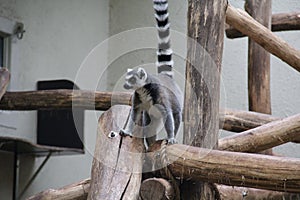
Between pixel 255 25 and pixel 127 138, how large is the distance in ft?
3.55

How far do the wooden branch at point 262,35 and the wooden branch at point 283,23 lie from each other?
0.40 meters

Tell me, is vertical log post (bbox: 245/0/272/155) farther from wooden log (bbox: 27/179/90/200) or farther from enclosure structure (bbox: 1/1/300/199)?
wooden log (bbox: 27/179/90/200)

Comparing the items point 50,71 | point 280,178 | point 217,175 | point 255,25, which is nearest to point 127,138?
point 217,175

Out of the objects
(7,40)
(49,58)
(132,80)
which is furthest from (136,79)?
(49,58)

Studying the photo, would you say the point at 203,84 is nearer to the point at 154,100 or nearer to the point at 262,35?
the point at 154,100

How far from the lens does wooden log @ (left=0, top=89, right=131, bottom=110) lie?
3121mm

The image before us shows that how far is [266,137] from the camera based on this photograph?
236 centimetres

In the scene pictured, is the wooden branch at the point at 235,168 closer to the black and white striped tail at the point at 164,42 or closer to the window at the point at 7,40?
the black and white striped tail at the point at 164,42

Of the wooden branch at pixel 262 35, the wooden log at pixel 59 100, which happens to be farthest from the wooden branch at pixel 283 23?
the wooden log at pixel 59 100

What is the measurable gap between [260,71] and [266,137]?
92 cm

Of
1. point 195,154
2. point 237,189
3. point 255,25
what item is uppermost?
point 255,25

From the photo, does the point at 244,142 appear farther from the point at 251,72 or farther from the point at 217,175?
the point at 251,72

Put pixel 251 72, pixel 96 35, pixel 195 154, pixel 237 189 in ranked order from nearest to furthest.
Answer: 1. pixel 195 154
2. pixel 237 189
3. pixel 251 72
4. pixel 96 35

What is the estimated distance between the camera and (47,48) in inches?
174
